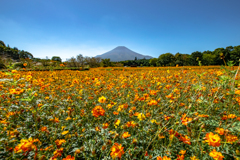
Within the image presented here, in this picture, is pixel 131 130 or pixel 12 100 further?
pixel 12 100

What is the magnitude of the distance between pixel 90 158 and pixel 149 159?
0.68m

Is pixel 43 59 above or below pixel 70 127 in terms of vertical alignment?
above

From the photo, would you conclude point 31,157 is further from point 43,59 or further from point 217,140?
point 43,59

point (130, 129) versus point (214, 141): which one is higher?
point (214, 141)

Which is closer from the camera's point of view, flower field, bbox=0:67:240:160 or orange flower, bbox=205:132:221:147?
orange flower, bbox=205:132:221:147

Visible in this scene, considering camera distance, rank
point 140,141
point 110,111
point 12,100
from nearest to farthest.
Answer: point 140,141 → point 12,100 → point 110,111

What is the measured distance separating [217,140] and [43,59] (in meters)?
12.7

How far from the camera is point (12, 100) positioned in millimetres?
1958

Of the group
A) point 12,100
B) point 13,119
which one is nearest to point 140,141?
point 13,119

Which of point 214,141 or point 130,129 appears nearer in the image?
point 214,141

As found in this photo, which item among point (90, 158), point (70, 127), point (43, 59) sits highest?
point (43, 59)

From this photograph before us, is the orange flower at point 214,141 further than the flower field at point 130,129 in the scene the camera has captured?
No

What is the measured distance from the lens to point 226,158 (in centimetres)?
126

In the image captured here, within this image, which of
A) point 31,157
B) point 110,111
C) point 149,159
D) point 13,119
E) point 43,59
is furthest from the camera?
point 43,59
